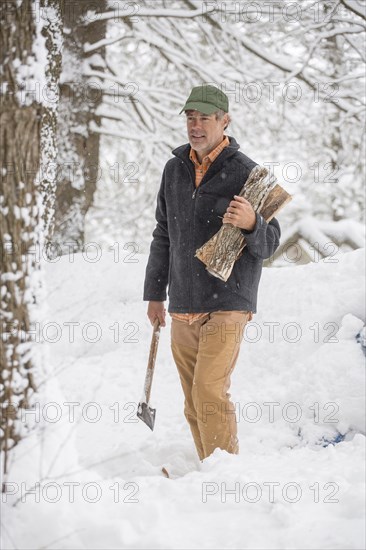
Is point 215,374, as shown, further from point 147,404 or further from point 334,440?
point 334,440

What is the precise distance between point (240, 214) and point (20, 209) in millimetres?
1229

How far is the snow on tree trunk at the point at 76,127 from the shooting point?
296 inches

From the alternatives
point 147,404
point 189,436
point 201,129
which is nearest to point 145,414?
point 147,404

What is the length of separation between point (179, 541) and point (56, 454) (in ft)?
1.87

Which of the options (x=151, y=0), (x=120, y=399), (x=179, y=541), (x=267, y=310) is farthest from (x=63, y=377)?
(x=151, y=0)

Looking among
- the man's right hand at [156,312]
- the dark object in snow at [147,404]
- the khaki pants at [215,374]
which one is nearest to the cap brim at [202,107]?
the khaki pants at [215,374]

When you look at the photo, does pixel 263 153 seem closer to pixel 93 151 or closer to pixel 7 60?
pixel 93 151

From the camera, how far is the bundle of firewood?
3299 millimetres

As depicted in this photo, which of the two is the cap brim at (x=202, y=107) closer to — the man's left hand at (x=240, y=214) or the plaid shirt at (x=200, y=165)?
the plaid shirt at (x=200, y=165)

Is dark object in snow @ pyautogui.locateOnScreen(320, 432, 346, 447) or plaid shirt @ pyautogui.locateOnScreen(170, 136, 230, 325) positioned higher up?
plaid shirt @ pyautogui.locateOnScreen(170, 136, 230, 325)

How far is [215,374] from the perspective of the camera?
3420 millimetres

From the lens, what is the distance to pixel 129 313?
5941 mm

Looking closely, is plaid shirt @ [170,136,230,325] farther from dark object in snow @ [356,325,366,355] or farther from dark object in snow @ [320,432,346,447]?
dark object in snow @ [356,325,366,355]

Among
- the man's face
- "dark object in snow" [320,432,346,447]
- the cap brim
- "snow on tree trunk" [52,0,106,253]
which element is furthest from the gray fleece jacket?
"snow on tree trunk" [52,0,106,253]
